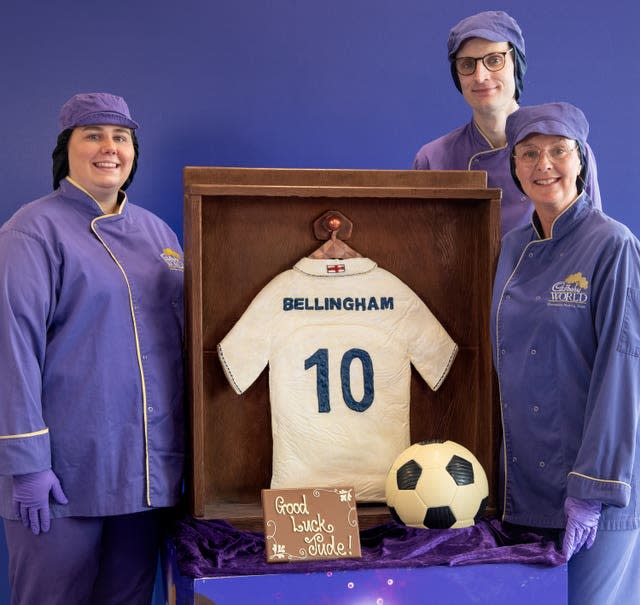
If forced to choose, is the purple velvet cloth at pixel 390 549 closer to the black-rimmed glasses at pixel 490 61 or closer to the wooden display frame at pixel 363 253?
the wooden display frame at pixel 363 253

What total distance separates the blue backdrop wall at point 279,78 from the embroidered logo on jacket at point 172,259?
66cm

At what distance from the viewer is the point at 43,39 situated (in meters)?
2.88

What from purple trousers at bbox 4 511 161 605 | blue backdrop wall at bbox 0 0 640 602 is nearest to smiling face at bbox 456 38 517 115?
blue backdrop wall at bbox 0 0 640 602

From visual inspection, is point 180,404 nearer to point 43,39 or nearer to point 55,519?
point 55,519

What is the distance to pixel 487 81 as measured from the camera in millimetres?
2521

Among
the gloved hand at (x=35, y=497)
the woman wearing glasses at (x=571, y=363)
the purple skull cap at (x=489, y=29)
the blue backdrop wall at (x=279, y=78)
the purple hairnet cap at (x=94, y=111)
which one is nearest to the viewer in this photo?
the woman wearing glasses at (x=571, y=363)

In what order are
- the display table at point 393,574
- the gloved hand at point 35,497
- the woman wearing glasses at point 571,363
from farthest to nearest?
1. the gloved hand at point 35,497
2. the woman wearing glasses at point 571,363
3. the display table at point 393,574

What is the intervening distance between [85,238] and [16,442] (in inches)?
19.7

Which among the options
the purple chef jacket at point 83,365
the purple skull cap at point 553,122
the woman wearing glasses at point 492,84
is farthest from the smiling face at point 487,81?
the purple chef jacket at point 83,365

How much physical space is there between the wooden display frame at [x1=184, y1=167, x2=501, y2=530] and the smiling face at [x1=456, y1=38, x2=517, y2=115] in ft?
1.11

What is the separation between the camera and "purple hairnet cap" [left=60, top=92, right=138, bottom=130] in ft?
7.16

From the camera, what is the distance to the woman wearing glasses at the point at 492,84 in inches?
98.7

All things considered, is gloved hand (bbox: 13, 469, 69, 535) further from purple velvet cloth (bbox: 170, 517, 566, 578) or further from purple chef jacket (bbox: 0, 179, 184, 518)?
purple velvet cloth (bbox: 170, 517, 566, 578)

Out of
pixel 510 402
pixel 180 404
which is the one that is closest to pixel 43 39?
pixel 180 404
